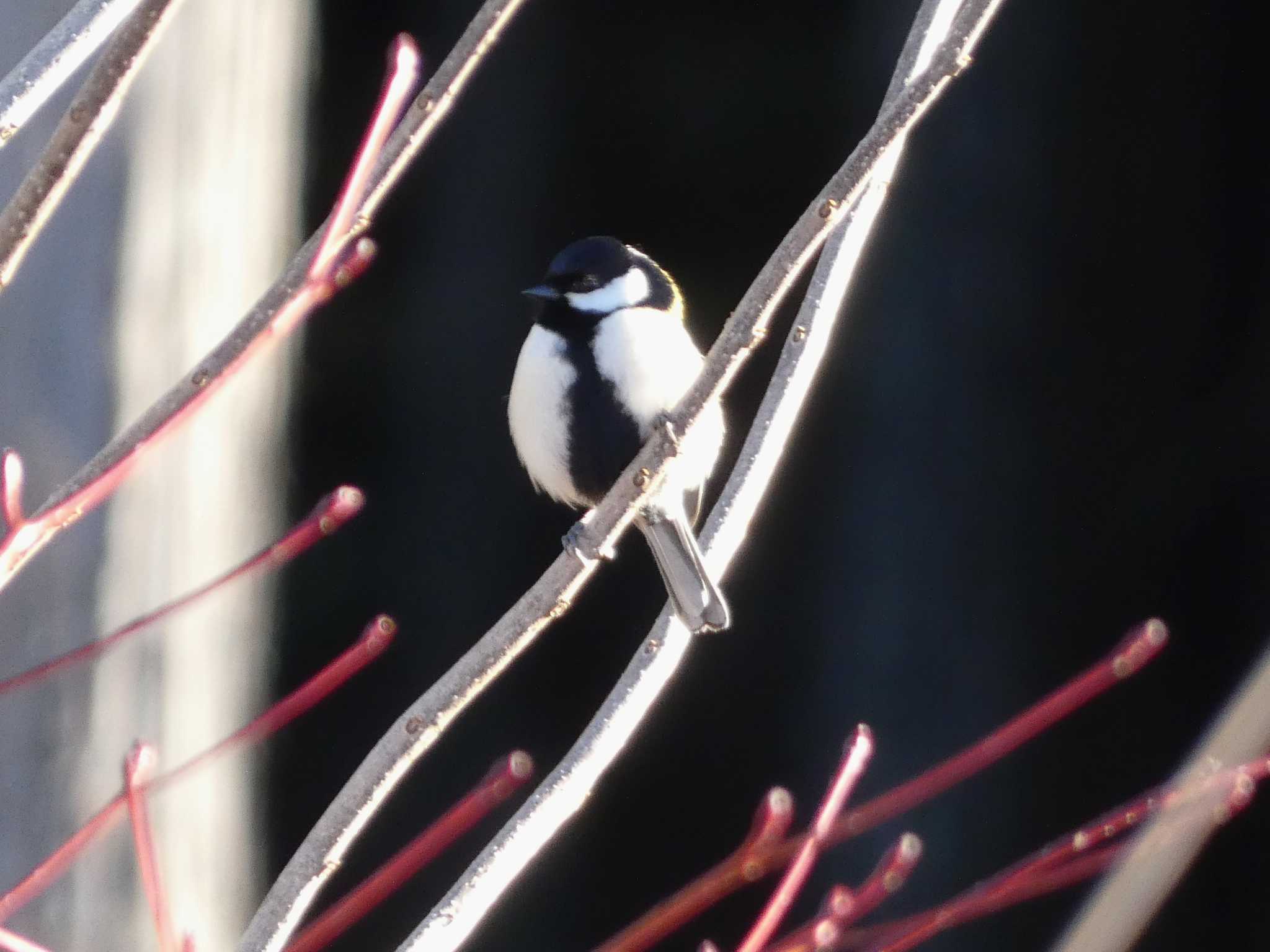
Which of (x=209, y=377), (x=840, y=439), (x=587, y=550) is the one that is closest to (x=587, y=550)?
(x=587, y=550)

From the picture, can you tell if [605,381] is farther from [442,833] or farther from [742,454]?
[442,833]

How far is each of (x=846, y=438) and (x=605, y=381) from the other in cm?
85

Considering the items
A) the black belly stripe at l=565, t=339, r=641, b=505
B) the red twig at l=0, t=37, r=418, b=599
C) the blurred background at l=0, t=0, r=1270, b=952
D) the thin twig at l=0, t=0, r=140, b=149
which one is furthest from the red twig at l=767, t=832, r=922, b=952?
the blurred background at l=0, t=0, r=1270, b=952

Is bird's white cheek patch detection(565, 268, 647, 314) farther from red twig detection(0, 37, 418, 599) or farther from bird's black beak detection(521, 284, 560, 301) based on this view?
red twig detection(0, 37, 418, 599)

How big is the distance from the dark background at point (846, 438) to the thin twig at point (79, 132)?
164cm

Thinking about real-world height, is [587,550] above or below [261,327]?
below

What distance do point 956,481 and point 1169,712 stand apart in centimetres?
45

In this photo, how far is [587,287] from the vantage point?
5.22 ft

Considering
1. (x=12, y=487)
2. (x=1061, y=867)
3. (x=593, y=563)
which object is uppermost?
(x=12, y=487)

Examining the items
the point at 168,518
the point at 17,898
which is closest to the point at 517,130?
the point at 168,518

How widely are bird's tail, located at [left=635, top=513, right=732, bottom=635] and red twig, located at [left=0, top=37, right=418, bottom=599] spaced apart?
0.47 m

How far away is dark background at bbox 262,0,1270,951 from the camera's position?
7.11 ft

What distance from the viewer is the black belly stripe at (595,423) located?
153 centimetres

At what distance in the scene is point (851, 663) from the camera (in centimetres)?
229
